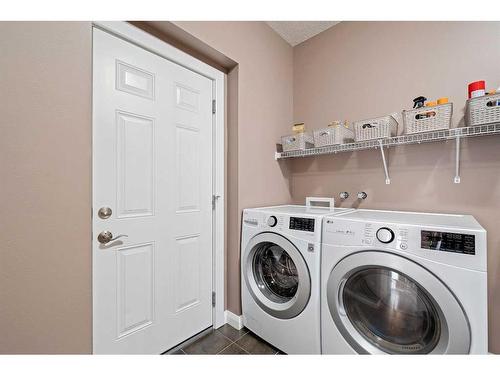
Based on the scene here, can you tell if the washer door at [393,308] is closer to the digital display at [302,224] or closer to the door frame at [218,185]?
the digital display at [302,224]

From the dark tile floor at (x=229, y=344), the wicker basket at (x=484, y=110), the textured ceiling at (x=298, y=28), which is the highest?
the textured ceiling at (x=298, y=28)

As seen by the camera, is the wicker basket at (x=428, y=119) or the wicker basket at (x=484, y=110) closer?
the wicker basket at (x=484, y=110)

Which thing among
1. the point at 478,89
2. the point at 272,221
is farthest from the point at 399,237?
the point at 478,89

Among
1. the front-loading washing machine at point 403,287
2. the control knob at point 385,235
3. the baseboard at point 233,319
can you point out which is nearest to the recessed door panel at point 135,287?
the baseboard at point 233,319

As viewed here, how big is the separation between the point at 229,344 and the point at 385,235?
1.31 meters

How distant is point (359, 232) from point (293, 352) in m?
0.90

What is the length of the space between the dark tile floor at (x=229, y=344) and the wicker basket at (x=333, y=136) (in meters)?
1.56

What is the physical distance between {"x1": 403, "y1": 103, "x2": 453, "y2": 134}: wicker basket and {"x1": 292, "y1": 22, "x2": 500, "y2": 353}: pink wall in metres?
0.27

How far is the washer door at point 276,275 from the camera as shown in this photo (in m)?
1.35

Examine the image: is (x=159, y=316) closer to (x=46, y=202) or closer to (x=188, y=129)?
(x=46, y=202)

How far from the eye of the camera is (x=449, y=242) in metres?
0.93

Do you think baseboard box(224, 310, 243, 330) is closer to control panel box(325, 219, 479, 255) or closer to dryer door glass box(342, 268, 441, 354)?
dryer door glass box(342, 268, 441, 354)

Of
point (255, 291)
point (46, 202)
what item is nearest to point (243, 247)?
point (255, 291)
